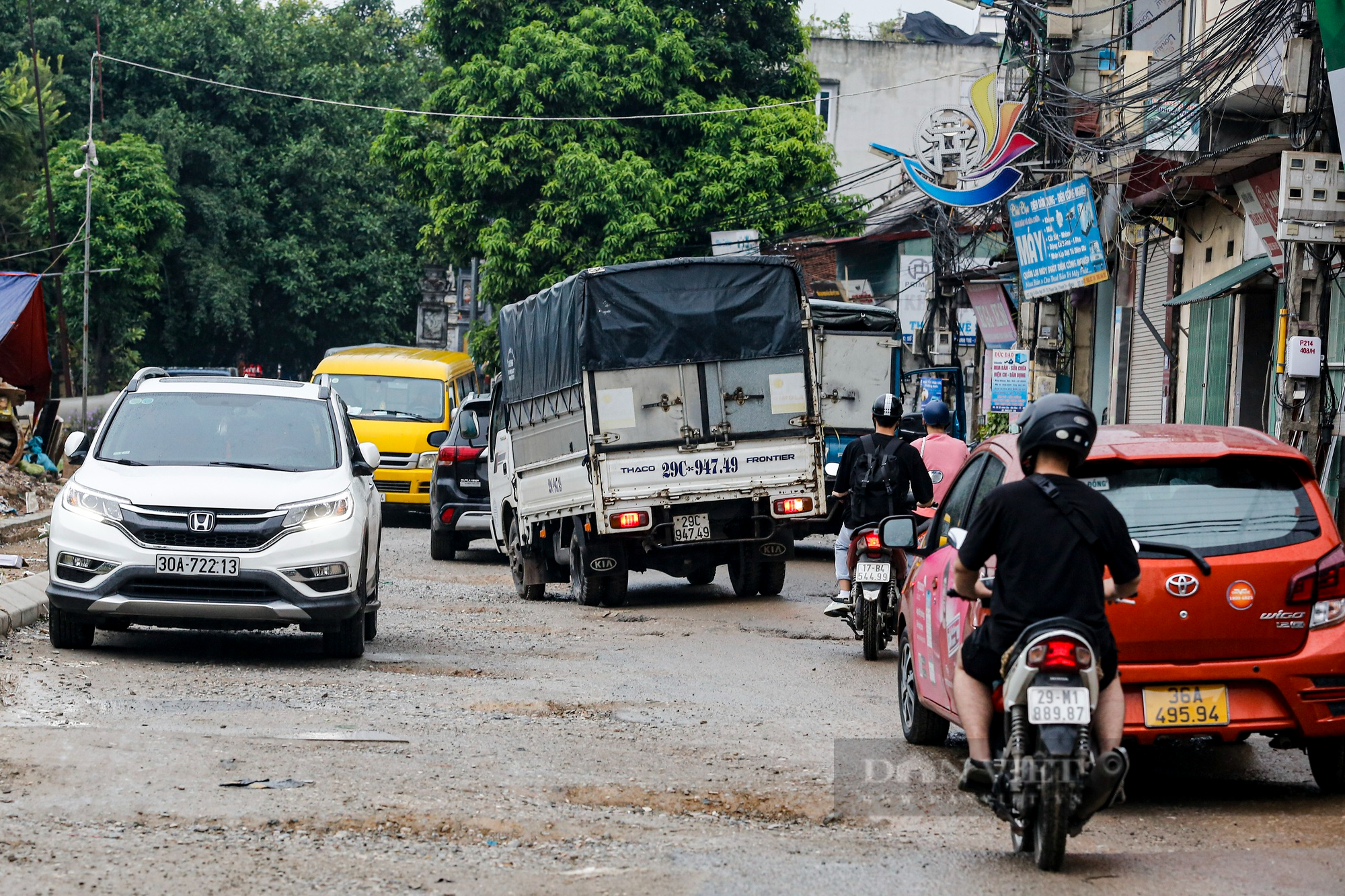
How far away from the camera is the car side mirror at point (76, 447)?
11.0 m

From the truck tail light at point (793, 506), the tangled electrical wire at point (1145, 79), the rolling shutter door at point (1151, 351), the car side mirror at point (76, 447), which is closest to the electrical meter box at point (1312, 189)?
the tangled electrical wire at point (1145, 79)

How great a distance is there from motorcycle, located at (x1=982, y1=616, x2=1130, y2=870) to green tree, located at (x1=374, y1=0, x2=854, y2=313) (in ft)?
93.0

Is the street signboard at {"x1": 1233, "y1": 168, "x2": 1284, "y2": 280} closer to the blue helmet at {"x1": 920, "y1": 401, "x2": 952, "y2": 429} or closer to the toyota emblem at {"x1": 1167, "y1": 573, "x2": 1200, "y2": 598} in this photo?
the blue helmet at {"x1": 920, "y1": 401, "x2": 952, "y2": 429}

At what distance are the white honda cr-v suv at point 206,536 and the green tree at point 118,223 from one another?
35025 mm

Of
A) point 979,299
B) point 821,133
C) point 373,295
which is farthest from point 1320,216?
point 373,295

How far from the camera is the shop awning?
18422 mm

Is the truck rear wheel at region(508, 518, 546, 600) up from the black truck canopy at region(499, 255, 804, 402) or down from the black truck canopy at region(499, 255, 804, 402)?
down

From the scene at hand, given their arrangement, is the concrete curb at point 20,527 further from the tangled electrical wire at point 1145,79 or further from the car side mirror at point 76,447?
the tangled electrical wire at point 1145,79

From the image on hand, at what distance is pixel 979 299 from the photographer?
91.6 feet

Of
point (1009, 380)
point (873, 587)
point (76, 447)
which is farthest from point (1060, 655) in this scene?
point (1009, 380)

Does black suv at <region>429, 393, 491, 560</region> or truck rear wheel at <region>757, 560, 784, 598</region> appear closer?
truck rear wheel at <region>757, 560, 784, 598</region>

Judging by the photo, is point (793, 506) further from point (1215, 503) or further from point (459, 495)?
point (1215, 503)

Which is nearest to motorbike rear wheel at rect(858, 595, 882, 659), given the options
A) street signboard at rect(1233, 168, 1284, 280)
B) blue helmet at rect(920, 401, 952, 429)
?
blue helmet at rect(920, 401, 952, 429)

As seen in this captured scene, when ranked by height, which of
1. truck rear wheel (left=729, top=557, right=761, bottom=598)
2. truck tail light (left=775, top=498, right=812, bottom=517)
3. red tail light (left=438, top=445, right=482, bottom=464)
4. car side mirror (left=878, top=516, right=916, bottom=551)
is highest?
car side mirror (left=878, top=516, right=916, bottom=551)
